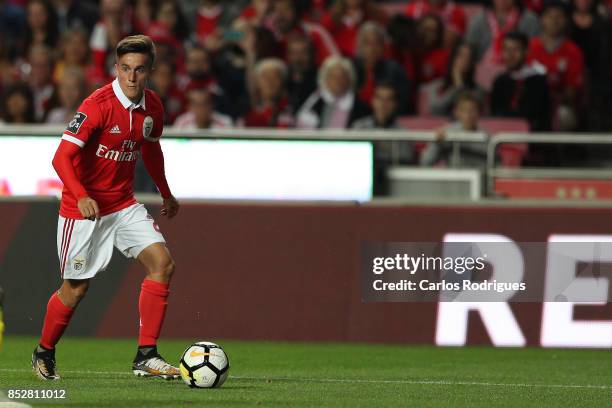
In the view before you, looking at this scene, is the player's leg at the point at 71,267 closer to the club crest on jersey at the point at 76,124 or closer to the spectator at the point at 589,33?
the club crest on jersey at the point at 76,124

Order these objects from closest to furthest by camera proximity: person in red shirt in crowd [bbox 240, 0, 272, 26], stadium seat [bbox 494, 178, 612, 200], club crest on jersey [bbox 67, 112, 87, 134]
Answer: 1. club crest on jersey [bbox 67, 112, 87, 134]
2. stadium seat [bbox 494, 178, 612, 200]
3. person in red shirt in crowd [bbox 240, 0, 272, 26]

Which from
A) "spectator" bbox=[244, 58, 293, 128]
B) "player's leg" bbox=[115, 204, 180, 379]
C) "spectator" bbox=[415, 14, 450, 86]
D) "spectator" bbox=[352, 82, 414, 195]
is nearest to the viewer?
"player's leg" bbox=[115, 204, 180, 379]

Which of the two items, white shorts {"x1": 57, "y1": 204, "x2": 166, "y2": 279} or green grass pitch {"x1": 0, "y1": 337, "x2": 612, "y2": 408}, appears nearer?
green grass pitch {"x1": 0, "y1": 337, "x2": 612, "y2": 408}

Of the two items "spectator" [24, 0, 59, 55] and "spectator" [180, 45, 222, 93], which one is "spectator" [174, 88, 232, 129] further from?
"spectator" [24, 0, 59, 55]

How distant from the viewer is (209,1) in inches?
675

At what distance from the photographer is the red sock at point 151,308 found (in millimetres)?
8930

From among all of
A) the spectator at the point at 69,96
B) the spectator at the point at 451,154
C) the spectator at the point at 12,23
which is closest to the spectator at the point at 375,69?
the spectator at the point at 451,154

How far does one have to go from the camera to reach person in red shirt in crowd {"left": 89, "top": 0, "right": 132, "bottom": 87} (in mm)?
16000

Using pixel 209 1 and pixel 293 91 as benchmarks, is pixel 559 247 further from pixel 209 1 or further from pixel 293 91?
pixel 209 1

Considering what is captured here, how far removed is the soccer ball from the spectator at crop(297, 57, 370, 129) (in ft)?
20.6

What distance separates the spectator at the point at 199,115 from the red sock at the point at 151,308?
5.20 metres

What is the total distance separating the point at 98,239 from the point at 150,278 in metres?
0.43

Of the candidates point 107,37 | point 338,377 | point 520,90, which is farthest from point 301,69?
point 338,377

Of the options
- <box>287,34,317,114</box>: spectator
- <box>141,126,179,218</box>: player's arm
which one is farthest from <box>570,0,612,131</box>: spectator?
<box>141,126,179,218</box>: player's arm
